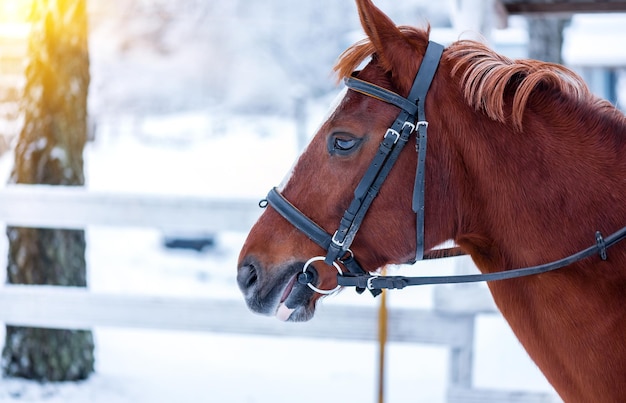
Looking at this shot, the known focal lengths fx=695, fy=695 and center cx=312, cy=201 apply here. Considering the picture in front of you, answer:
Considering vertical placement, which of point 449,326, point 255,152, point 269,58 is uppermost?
point 269,58

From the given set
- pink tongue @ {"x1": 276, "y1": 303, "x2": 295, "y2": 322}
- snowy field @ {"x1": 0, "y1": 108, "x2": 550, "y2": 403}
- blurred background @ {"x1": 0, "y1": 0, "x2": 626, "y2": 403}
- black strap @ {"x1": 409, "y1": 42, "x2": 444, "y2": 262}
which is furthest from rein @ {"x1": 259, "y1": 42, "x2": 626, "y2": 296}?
snowy field @ {"x1": 0, "y1": 108, "x2": 550, "y2": 403}

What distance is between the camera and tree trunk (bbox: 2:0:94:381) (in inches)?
197

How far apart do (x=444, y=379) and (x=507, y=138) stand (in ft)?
11.9

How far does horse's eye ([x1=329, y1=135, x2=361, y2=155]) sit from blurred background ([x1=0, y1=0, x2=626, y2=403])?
0.30m

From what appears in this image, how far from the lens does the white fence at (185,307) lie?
3643mm

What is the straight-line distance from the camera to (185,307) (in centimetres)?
387

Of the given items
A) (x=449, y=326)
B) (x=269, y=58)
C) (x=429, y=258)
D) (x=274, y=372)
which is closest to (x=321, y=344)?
(x=274, y=372)

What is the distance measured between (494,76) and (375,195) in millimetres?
463

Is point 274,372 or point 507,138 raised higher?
point 507,138

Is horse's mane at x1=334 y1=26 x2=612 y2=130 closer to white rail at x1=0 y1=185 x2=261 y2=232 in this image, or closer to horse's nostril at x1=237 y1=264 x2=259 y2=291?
horse's nostril at x1=237 y1=264 x2=259 y2=291

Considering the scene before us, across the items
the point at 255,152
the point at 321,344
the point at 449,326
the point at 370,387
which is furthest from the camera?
the point at 255,152

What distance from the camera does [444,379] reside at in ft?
17.1

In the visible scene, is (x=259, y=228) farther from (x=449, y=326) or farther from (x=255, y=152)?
(x=255, y=152)

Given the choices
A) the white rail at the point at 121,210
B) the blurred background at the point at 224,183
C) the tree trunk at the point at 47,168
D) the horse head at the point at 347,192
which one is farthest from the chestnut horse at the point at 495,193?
the tree trunk at the point at 47,168
